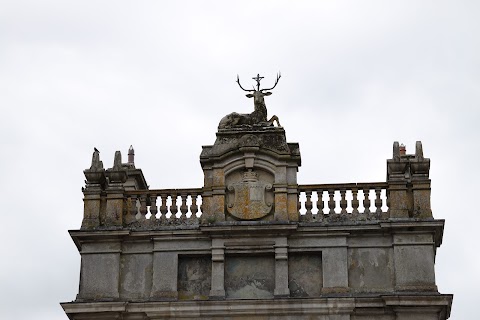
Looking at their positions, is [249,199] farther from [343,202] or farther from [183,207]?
[343,202]

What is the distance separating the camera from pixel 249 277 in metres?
28.7

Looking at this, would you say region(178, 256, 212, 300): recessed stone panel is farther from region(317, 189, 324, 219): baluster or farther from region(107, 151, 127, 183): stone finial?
region(317, 189, 324, 219): baluster

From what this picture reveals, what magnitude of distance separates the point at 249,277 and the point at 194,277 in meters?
1.32

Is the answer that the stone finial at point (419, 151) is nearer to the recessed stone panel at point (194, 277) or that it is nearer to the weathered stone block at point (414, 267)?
the weathered stone block at point (414, 267)

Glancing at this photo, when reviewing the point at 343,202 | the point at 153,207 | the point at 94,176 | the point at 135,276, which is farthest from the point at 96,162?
the point at 343,202

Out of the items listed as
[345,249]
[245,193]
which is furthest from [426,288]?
[245,193]

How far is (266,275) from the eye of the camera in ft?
94.2

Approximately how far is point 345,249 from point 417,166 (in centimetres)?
271

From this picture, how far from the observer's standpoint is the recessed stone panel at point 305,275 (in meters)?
28.4

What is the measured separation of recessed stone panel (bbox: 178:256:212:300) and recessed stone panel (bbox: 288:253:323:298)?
197 centimetres

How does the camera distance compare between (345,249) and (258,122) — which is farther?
(258,122)

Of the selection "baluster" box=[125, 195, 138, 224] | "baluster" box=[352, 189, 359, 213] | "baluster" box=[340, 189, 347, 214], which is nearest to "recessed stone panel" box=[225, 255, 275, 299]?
"baluster" box=[340, 189, 347, 214]

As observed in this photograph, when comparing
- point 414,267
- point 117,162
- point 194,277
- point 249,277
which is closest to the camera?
point 414,267

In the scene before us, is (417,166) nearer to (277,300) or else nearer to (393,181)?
(393,181)
